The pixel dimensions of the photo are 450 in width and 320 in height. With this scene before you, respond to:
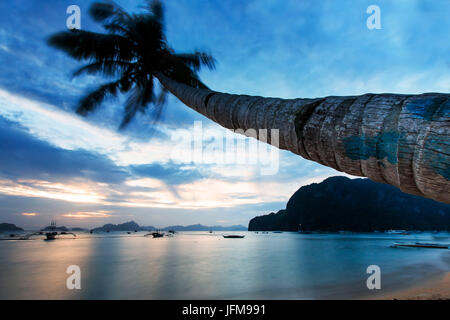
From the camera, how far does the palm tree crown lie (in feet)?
23.6

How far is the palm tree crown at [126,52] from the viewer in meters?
7.19

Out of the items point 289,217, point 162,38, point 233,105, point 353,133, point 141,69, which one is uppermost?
point 162,38

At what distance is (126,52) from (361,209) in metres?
151

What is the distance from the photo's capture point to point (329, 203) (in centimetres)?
13300

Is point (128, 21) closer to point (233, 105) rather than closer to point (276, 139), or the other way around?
point (233, 105)

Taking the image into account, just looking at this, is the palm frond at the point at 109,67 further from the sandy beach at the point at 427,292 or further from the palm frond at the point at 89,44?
the sandy beach at the point at 427,292

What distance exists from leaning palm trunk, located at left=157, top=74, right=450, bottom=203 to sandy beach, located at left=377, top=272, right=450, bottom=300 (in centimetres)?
Answer: 1564

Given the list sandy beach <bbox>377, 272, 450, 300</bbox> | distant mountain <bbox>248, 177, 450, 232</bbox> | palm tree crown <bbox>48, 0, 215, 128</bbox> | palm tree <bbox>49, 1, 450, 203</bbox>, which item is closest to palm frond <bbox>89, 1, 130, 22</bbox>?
palm tree crown <bbox>48, 0, 215, 128</bbox>

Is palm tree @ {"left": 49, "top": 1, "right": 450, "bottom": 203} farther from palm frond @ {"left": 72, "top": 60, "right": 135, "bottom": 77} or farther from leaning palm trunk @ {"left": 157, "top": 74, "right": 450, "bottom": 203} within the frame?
palm frond @ {"left": 72, "top": 60, "right": 135, "bottom": 77}

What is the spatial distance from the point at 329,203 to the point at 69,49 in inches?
5719

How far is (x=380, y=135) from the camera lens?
4.38ft

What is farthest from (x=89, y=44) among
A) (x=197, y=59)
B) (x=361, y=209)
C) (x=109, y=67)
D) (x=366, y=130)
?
(x=361, y=209)

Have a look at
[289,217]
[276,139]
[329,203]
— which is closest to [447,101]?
[276,139]

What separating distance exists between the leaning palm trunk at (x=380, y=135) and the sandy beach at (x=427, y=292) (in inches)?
616
